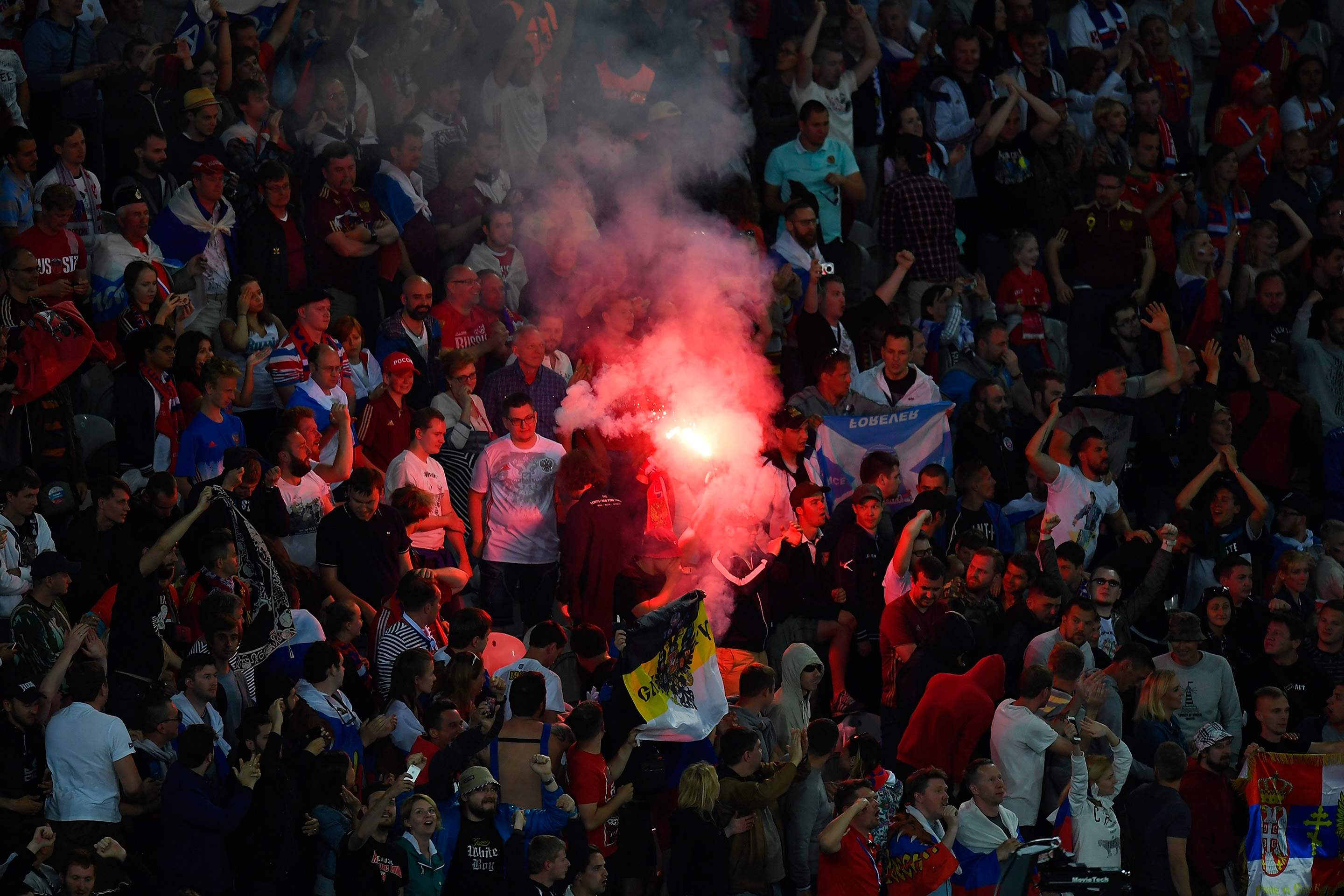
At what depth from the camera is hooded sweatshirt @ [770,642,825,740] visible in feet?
29.9

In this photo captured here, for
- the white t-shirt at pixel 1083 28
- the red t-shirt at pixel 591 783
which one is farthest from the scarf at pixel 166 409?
the white t-shirt at pixel 1083 28

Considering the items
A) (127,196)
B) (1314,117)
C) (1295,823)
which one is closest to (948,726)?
(1295,823)

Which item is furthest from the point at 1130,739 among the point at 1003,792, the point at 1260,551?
the point at 1260,551

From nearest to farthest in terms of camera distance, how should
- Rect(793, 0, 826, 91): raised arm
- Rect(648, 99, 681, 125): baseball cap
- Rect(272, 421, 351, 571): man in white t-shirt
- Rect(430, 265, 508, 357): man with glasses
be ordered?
Rect(272, 421, 351, 571): man in white t-shirt → Rect(430, 265, 508, 357): man with glasses → Rect(648, 99, 681, 125): baseball cap → Rect(793, 0, 826, 91): raised arm

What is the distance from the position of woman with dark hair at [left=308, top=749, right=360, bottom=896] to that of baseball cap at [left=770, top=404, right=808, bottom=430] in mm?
3790

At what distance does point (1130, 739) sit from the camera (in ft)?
32.8

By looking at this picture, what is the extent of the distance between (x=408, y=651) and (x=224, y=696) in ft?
2.73

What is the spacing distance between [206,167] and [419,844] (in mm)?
4734

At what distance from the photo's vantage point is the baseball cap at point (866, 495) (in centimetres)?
1002

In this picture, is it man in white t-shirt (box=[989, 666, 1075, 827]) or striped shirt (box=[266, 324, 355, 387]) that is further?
striped shirt (box=[266, 324, 355, 387])

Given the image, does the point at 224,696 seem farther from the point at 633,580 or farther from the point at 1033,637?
the point at 1033,637

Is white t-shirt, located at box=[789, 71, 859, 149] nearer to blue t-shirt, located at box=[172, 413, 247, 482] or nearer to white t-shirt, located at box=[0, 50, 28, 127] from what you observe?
white t-shirt, located at box=[0, 50, 28, 127]

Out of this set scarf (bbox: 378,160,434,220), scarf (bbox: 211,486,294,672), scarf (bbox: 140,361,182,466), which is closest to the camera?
scarf (bbox: 211,486,294,672)

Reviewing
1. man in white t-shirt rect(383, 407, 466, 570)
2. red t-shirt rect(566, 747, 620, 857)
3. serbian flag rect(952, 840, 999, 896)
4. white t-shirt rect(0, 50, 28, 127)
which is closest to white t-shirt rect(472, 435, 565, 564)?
man in white t-shirt rect(383, 407, 466, 570)
